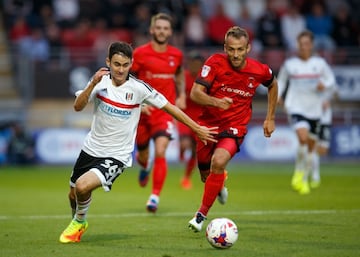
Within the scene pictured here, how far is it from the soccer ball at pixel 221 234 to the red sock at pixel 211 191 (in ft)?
3.72

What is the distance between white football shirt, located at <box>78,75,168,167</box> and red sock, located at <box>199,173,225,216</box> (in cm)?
105

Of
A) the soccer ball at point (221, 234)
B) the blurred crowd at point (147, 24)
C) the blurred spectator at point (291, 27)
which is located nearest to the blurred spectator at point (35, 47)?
the blurred crowd at point (147, 24)

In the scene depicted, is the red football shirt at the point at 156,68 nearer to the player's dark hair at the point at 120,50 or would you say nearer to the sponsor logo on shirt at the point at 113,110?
the sponsor logo on shirt at the point at 113,110

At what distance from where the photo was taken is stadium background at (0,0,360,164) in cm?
2361

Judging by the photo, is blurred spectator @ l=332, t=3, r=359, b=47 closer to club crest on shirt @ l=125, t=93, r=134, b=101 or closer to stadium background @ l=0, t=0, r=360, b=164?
stadium background @ l=0, t=0, r=360, b=164

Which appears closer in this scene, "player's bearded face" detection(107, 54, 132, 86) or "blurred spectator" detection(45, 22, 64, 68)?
"player's bearded face" detection(107, 54, 132, 86)

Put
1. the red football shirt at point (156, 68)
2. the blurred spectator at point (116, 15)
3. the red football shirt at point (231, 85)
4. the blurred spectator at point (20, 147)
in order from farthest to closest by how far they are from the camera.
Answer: the blurred spectator at point (116, 15)
the blurred spectator at point (20, 147)
the red football shirt at point (156, 68)
the red football shirt at point (231, 85)

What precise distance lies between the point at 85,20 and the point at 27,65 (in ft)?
6.90

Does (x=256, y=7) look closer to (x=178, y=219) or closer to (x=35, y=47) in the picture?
(x=35, y=47)

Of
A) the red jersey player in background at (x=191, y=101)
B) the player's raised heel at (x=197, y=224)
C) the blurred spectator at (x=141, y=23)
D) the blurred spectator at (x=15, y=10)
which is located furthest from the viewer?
the blurred spectator at (x=15, y=10)

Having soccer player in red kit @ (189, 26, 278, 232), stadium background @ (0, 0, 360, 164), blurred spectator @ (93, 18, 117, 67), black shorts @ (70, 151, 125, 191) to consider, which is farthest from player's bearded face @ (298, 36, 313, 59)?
blurred spectator @ (93, 18, 117, 67)

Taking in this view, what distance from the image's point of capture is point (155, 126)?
13.1m

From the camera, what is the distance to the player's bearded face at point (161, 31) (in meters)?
12.9

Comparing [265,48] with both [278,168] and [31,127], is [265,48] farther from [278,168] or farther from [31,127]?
[31,127]
